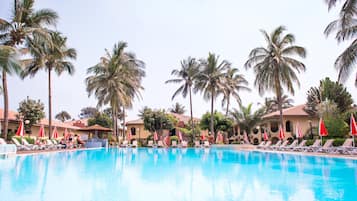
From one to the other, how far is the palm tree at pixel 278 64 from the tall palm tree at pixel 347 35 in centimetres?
887

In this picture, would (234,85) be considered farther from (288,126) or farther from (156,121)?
(156,121)

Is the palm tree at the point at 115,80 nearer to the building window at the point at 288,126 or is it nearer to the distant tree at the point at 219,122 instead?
the distant tree at the point at 219,122

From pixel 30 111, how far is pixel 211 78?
60.4ft

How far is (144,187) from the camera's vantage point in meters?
7.31

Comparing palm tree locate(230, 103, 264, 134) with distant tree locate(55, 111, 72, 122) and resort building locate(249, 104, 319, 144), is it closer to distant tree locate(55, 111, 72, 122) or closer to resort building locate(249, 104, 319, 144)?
resort building locate(249, 104, 319, 144)

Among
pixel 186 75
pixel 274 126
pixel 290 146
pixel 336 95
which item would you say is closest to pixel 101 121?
pixel 186 75

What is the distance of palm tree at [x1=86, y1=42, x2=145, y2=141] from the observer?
99.3 feet

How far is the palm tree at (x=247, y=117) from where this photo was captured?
33.3m

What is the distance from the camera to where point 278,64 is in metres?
24.8

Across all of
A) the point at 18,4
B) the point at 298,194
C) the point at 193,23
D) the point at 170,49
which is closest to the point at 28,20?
the point at 18,4

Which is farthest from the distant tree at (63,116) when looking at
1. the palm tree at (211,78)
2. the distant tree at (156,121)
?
the palm tree at (211,78)

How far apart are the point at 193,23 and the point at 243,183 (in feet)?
37.3

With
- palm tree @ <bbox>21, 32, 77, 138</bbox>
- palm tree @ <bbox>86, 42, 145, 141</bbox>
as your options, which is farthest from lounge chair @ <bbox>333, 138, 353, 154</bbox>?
palm tree @ <bbox>21, 32, 77, 138</bbox>

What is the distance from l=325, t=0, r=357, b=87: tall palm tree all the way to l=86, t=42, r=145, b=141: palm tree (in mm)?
20391
